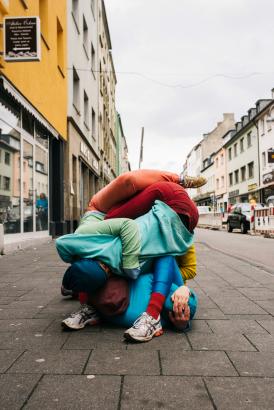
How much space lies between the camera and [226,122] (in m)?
62.8

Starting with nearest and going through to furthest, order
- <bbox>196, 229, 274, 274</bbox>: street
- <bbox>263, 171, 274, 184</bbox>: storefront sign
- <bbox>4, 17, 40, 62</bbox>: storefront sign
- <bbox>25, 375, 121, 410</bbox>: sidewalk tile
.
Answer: <bbox>25, 375, 121, 410</bbox>: sidewalk tile → <bbox>4, 17, 40, 62</bbox>: storefront sign → <bbox>196, 229, 274, 274</bbox>: street → <bbox>263, 171, 274, 184</bbox>: storefront sign

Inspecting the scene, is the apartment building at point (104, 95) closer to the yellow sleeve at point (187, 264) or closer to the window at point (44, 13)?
the window at point (44, 13)

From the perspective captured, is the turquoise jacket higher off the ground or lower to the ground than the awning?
lower

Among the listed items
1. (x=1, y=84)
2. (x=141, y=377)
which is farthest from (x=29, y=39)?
(x=141, y=377)

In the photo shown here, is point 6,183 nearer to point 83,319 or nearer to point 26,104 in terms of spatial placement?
point 26,104

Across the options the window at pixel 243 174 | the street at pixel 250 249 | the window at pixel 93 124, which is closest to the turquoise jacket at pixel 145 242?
the street at pixel 250 249

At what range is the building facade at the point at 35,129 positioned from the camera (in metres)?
8.86

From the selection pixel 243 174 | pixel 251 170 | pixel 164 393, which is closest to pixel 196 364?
pixel 164 393

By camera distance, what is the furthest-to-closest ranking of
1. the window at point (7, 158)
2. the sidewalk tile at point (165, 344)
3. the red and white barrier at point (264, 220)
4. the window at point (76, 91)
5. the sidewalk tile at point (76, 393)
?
the red and white barrier at point (264, 220) → the window at point (76, 91) → the window at point (7, 158) → the sidewalk tile at point (165, 344) → the sidewalk tile at point (76, 393)

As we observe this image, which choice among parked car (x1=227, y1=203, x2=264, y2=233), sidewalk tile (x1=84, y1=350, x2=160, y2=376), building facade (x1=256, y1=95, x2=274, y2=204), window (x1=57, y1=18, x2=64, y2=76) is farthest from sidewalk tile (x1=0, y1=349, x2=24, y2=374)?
building facade (x1=256, y1=95, x2=274, y2=204)

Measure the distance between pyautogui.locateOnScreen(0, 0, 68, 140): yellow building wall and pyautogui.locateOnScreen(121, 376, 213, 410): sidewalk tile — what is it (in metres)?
6.88

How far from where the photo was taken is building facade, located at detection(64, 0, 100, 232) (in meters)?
15.2

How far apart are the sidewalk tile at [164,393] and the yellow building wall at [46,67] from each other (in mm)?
6882

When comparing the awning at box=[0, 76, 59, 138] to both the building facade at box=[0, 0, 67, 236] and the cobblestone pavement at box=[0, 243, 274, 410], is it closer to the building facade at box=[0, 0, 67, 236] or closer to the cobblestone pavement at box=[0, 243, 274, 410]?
the building facade at box=[0, 0, 67, 236]
